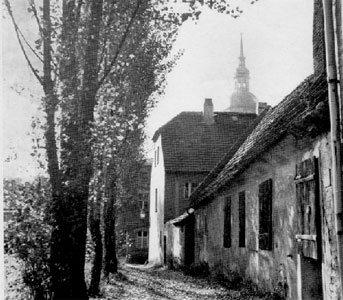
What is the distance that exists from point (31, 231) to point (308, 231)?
445cm

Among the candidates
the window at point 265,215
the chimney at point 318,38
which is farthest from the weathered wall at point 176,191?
the chimney at point 318,38

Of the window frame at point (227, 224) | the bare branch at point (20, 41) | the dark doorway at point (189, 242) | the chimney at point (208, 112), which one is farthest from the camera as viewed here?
the chimney at point (208, 112)

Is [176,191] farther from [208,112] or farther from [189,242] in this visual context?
[189,242]

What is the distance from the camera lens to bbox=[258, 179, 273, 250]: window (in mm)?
10820

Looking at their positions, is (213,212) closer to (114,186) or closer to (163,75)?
(114,186)

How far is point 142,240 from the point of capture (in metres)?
39.1

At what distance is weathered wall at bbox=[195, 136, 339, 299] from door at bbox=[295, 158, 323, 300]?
0.19 meters

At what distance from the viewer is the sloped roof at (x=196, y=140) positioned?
26438mm

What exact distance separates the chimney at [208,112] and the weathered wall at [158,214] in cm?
389

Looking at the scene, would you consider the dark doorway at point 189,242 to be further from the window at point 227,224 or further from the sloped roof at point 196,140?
the window at point 227,224

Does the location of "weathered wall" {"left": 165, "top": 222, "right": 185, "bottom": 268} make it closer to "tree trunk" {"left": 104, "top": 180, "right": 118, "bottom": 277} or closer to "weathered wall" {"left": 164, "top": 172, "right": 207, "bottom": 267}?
"weathered wall" {"left": 164, "top": 172, "right": 207, "bottom": 267}

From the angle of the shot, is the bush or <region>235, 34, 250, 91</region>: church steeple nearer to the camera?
the bush

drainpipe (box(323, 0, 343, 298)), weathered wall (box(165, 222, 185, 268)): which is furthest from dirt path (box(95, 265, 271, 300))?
weathered wall (box(165, 222, 185, 268))

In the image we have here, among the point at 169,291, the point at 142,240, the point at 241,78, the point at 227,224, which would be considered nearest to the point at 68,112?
the point at 169,291
